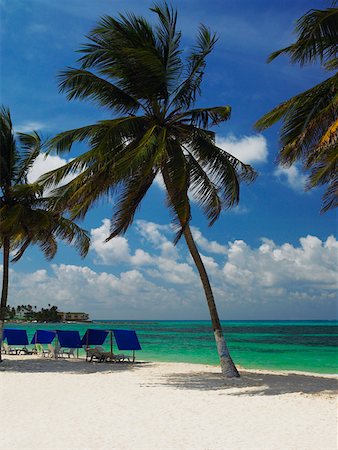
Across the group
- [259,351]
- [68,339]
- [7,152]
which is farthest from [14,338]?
[259,351]

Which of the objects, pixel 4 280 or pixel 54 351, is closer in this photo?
pixel 4 280

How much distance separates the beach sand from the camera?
19.8 feet

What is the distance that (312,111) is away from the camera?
9844mm

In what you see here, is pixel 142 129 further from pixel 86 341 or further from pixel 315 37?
pixel 86 341

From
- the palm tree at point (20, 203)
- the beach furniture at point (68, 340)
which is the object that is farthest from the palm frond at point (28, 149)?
the beach furniture at point (68, 340)

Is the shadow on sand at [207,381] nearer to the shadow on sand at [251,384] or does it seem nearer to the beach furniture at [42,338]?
the shadow on sand at [251,384]

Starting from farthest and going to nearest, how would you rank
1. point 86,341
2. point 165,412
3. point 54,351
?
point 54,351 < point 86,341 < point 165,412

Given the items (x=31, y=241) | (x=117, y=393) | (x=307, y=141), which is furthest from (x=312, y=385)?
(x=31, y=241)

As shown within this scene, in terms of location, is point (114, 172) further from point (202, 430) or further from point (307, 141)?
point (202, 430)

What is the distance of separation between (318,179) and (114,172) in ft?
14.2

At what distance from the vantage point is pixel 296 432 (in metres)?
6.52

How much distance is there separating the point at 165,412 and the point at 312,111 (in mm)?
6450

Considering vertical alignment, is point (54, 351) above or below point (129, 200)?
below

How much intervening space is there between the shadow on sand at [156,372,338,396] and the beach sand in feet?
0.07
